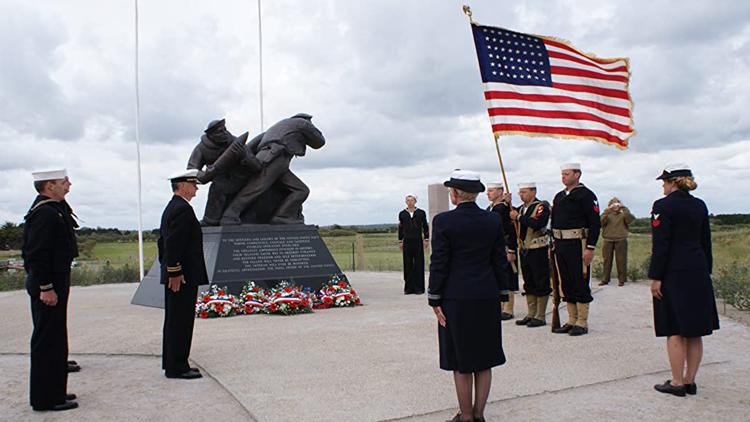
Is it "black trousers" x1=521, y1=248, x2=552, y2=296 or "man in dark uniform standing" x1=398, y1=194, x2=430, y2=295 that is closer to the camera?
"black trousers" x1=521, y1=248, x2=552, y2=296

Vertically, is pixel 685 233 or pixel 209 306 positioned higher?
pixel 685 233

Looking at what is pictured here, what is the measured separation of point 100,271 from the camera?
1560 centimetres

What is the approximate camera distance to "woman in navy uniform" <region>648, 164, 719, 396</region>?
15.0ft

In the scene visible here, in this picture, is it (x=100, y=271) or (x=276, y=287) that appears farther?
(x=100, y=271)

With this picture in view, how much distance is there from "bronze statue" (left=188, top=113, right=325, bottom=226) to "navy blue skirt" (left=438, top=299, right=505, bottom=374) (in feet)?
20.4

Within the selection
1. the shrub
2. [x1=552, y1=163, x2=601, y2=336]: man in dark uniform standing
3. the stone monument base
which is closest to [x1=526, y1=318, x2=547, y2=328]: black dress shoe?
[x1=552, y1=163, x2=601, y2=336]: man in dark uniform standing

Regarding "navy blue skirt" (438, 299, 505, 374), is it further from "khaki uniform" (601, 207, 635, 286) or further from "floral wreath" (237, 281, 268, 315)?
"khaki uniform" (601, 207, 635, 286)

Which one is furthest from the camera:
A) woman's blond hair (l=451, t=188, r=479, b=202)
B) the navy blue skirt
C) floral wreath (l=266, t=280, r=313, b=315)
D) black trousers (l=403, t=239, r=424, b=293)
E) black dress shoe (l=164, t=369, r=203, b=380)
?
black trousers (l=403, t=239, r=424, b=293)

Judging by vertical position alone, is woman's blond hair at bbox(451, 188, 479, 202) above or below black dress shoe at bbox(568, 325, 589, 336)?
above

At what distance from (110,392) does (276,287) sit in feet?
14.4

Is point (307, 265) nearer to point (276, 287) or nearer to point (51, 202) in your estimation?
point (276, 287)

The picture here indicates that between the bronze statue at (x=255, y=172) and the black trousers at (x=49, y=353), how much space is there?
4.99 meters

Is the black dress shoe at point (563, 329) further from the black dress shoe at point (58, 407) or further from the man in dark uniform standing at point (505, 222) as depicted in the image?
the black dress shoe at point (58, 407)

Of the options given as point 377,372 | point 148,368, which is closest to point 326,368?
point 377,372
